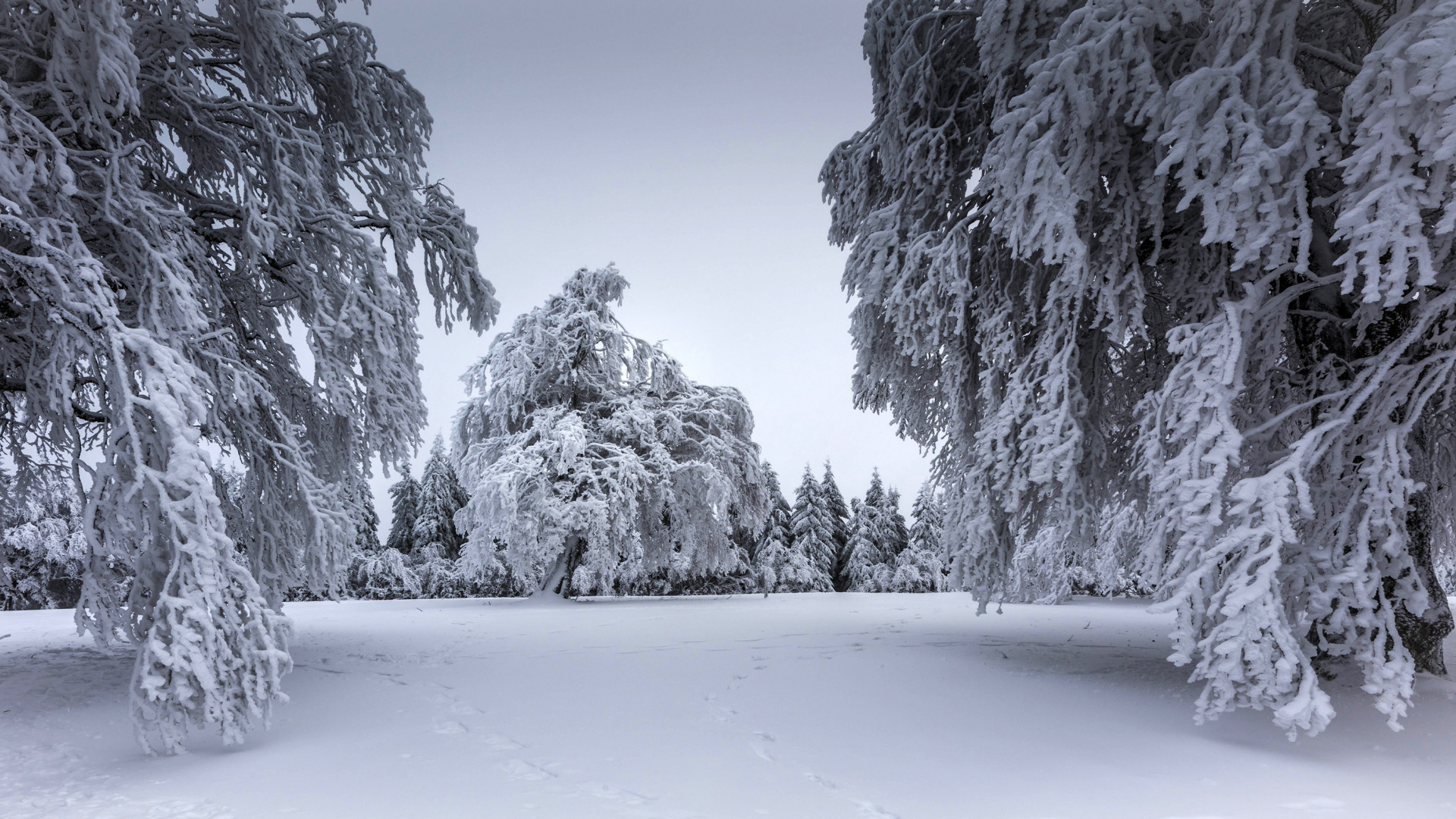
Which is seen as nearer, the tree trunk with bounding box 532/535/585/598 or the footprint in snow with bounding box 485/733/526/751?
the footprint in snow with bounding box 485/733/526/751

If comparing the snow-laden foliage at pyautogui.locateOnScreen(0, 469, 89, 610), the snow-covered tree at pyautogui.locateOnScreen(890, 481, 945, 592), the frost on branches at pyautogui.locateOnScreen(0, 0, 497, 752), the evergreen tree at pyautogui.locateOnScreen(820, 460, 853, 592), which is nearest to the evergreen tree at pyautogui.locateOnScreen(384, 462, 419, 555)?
the snow-laden foliage at pyautogui.locateOnScreen(0, 469, 89, 610)

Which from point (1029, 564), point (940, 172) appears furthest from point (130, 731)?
point (1029, 564)

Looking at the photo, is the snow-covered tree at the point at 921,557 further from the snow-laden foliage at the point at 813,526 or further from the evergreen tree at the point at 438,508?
the evergreen tree at the point at 438,508

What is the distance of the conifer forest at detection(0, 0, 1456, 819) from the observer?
11.8 feet

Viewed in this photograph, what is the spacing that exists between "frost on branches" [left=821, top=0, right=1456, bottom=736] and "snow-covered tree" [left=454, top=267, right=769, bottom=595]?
697 centimetres

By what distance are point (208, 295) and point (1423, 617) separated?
330 inches

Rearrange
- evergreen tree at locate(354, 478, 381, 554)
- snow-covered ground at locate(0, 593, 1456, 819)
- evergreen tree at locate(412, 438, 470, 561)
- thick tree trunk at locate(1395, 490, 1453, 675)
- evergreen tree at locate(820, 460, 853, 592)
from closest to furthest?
snow-covered ground at locate(0, 593, 1456, 819) < thick tree trunk at locate(1395, 490, 1453, 675) < evergreen tree at locate(354, 478, 381, 554) < evergreen tree at locate(412, 438, 470, 561) < evergreen tree at locate(820, 460, 853, 592)

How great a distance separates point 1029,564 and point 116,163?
1155cm

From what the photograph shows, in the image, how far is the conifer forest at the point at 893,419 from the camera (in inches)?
142

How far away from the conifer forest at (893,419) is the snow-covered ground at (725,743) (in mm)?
38

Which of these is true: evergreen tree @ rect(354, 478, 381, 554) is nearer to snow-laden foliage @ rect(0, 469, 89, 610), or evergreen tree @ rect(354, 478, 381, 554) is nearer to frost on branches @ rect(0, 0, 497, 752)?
snow-laden foliage @ rect(0, 469, 89, 610)

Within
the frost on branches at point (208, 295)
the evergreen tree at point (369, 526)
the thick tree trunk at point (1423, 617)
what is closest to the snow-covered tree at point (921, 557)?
the evergreen tree at point (369, 526)

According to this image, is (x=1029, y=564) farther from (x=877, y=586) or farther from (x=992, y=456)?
(x=877, y=586)

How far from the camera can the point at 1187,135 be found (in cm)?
414
